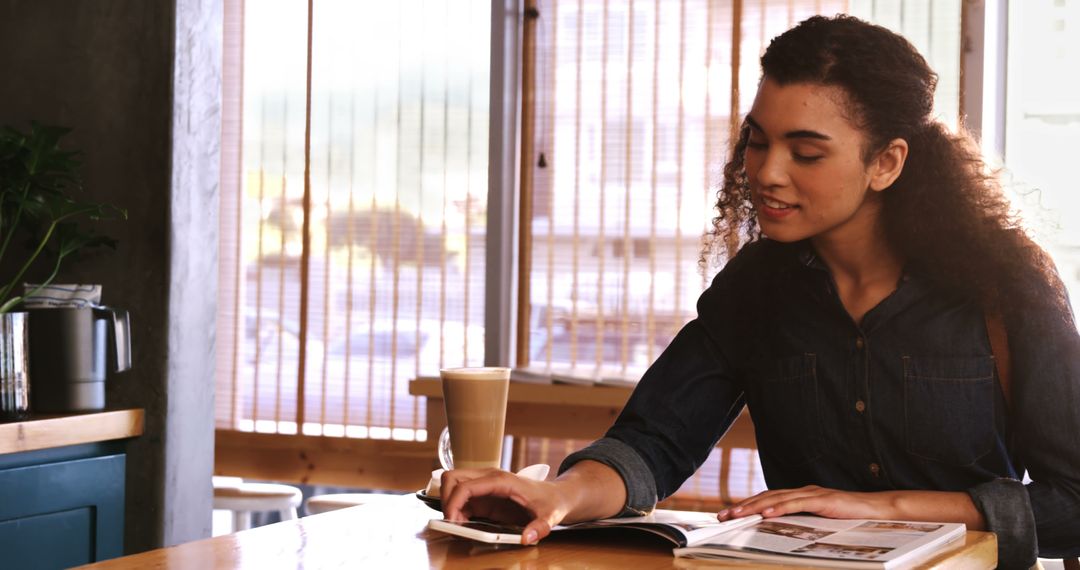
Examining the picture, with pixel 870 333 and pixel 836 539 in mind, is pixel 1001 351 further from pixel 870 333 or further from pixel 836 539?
pixel 836 539

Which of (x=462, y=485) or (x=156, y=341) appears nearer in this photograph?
(x=462, y=485)

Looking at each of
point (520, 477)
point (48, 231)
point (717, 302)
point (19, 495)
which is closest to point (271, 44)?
point (48, 231)

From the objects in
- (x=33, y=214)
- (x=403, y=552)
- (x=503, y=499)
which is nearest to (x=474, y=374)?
(x=503, y=499)

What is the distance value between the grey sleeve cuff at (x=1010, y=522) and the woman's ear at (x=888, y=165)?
1.47 ft

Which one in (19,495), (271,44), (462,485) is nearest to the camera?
(462,485)

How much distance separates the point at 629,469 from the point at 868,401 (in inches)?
14.3

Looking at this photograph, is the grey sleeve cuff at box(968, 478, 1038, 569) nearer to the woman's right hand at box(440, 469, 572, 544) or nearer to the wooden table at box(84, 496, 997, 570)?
the wooden table at box(84, 496, 997, 570)

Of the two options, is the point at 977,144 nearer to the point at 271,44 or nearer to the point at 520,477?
the point at 520,477

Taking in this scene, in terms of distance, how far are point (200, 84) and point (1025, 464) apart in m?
2.05

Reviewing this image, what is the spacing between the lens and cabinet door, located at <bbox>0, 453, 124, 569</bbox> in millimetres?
2379

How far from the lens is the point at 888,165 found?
1666 mm

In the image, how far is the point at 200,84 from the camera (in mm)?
2840

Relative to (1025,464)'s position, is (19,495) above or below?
below

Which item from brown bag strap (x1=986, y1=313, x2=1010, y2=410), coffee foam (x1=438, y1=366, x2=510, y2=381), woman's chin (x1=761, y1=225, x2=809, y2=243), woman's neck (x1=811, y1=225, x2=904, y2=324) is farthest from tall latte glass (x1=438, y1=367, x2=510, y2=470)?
brown bag strap (x1=986, y1=313, x2=1010, y2=410)
